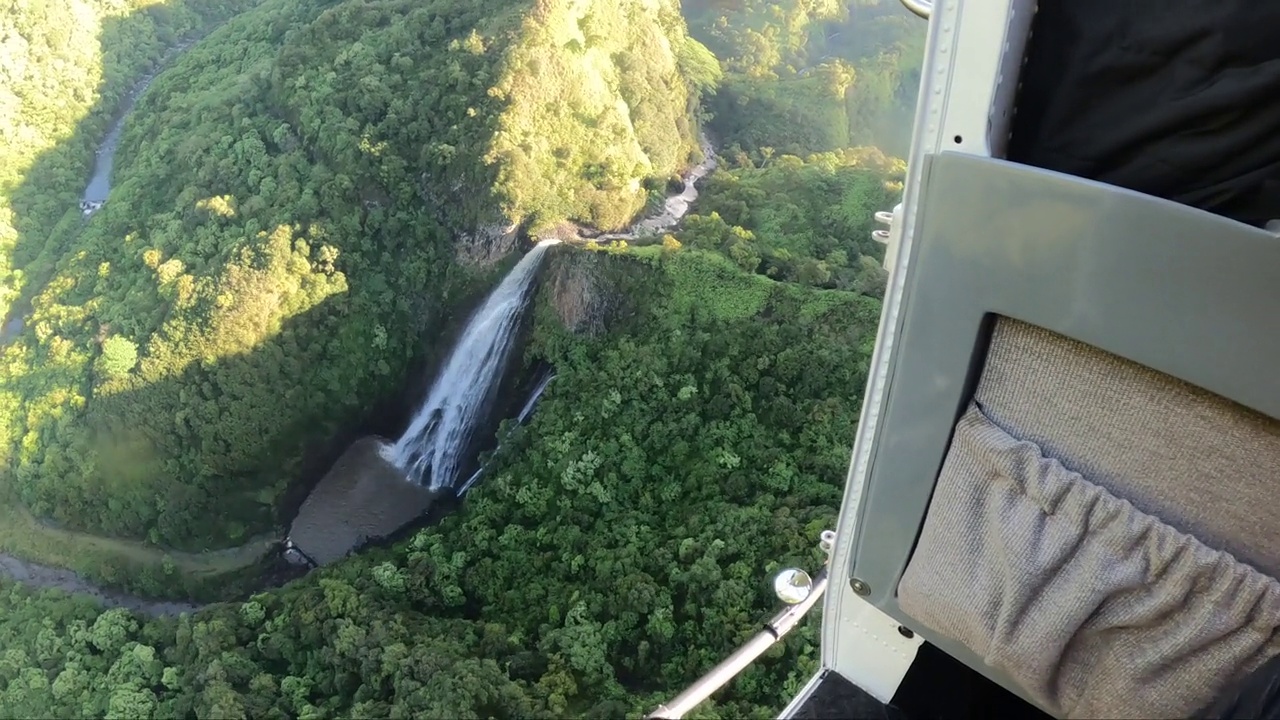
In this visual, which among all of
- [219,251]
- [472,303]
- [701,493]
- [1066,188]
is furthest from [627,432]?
[1066,188]

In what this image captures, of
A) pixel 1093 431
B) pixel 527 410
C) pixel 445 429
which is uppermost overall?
pixel 1093 431

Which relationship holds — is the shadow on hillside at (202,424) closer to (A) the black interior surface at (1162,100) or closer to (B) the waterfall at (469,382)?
(B) the waterfall at (469,382)

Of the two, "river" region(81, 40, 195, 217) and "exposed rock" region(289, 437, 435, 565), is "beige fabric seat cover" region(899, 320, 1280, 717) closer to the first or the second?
"exposed rock" region(289, 437, 435, 565)

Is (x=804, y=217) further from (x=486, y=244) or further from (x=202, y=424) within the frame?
(x=202, y=424)

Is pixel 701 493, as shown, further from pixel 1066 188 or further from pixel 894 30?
pixel 894 30

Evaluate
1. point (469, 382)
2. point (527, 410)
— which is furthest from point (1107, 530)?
point (469, 382)
